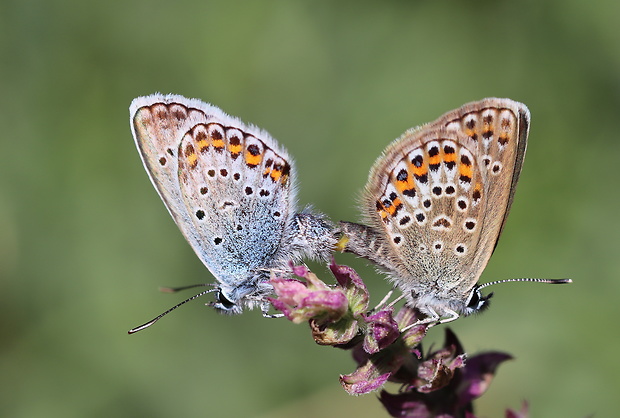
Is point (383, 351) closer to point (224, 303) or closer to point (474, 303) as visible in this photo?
point (474, 303)

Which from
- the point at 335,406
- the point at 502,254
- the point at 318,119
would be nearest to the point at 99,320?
the point at 335,406

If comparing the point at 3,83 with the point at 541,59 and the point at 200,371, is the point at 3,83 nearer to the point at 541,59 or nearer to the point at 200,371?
the point at 200,371

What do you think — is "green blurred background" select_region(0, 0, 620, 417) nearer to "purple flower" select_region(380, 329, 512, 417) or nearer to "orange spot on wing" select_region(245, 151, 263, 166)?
"orange spot on wing" select_region(245, 151, 263, 166)

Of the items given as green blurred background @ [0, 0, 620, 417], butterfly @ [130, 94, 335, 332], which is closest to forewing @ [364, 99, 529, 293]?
butterfly @ [130, 94, 335, 332]

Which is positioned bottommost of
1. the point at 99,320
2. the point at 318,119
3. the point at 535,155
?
the point at 99,320

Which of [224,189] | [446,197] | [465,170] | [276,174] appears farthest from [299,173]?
[465,170]

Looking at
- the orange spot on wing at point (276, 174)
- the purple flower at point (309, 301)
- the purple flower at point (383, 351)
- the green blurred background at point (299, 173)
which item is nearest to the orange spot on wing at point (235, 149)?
the orange spot on wing at point (276, 174)

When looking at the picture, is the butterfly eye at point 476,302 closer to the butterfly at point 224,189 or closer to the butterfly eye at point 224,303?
the butterfly at point 224,189
